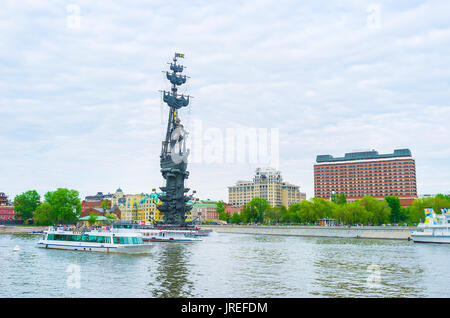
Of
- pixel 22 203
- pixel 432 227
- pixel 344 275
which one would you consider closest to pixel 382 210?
pixel 432 227

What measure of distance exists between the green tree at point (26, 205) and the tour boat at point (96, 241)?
112 m

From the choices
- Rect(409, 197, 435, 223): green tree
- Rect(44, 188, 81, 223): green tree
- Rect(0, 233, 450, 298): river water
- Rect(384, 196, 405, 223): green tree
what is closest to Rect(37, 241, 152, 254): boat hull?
Rect(0, 233, 450, 298): river water

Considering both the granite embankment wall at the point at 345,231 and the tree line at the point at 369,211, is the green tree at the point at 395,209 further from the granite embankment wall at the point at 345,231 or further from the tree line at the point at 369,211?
the granite embankment wall at the point at 345,231

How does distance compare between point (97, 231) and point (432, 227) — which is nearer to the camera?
point (97, 231)

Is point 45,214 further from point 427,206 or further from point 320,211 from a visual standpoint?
point 427,206

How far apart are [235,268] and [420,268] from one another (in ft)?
73.2

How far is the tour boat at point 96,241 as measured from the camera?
6419 centimetres

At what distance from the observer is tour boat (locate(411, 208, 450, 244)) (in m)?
96.0

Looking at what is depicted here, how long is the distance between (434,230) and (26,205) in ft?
533

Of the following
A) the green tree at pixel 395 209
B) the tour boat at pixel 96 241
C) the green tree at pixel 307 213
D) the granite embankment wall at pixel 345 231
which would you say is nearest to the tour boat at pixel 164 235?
the tour boat at pixel 96 241

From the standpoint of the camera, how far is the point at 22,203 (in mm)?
177875
